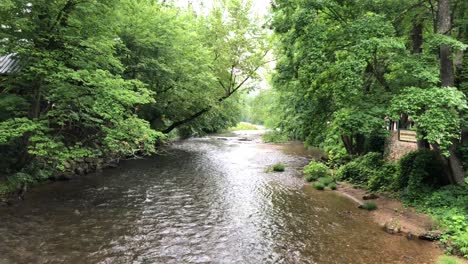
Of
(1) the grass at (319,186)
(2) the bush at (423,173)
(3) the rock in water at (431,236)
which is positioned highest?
(2) the bush at (423,173)

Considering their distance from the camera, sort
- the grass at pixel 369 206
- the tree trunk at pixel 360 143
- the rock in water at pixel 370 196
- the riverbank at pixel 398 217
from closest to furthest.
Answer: the riverbank at pixel 398 217
the grass at pixel 369 206
the rock in water at pixel 370 196
the tree trunk at pixel 360 143

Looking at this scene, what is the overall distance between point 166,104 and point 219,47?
786 centimetres

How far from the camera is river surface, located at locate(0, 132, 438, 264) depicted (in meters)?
7.98

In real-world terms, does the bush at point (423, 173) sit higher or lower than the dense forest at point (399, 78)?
lower

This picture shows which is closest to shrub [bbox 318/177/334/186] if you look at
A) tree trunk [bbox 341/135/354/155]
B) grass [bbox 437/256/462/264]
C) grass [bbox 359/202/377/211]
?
grass [bbox 359/202/377/211]

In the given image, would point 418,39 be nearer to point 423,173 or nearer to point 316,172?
point 423,173

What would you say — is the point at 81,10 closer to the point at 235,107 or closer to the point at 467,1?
the point at 467,1

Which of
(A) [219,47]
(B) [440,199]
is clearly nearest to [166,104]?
(A) [219,47]

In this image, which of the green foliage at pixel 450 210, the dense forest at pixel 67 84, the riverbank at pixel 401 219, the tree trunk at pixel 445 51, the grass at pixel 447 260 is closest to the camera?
the grass at pixel 447 260

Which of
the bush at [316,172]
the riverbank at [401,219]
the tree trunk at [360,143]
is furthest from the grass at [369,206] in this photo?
the tree trunk at [360,143]

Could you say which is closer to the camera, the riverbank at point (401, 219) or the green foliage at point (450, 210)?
the green foliage at point (450, 210)

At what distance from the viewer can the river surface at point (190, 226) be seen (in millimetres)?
7984

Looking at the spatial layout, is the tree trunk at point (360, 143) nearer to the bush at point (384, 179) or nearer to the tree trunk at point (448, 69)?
the bush at point (384, 179)

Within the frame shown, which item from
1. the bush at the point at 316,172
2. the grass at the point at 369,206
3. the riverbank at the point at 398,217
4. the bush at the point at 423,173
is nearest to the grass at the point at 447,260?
the riverbank at the point at 398,217
